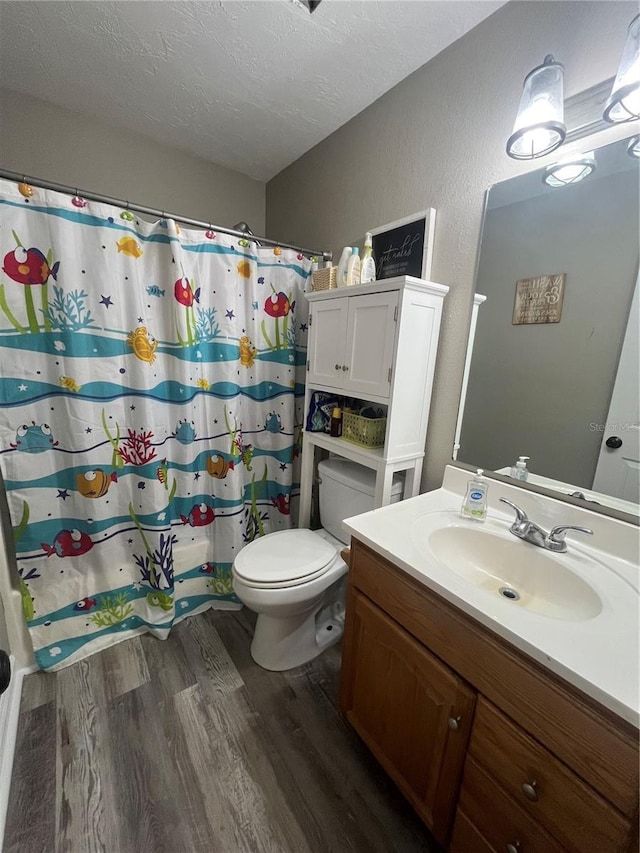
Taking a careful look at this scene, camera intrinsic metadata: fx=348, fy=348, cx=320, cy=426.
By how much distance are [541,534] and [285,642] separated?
1073 mm

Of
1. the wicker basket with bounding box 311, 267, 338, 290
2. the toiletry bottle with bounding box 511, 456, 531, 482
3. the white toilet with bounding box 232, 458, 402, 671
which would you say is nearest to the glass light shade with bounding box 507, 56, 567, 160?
the wicker basket with bounding box 311, 267, 338, 290

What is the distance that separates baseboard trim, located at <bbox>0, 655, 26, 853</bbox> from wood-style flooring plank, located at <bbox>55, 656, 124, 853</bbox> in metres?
0.12

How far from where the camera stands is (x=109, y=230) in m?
1.27

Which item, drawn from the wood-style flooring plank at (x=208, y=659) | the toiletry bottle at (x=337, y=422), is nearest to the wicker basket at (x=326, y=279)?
the toiletry bottle at (x=337, y=422)

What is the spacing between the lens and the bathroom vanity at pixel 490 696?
560 mm

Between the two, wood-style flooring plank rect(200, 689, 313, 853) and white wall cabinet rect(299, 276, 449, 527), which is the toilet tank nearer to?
white wall cabinet rect(299, 276, 449, 527)

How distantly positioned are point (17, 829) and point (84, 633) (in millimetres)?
596

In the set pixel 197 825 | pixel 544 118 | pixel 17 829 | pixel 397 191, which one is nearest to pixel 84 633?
pixel 17 829

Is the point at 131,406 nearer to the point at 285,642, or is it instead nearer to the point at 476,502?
the point at 285,642

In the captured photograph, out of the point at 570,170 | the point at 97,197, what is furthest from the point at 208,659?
the point at 570,170

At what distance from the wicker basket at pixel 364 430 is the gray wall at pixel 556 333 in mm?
331

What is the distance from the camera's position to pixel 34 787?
1.04m

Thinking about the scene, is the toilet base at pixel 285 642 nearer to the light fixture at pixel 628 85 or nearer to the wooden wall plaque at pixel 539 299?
the wooden wall plaque at pixel 539 299

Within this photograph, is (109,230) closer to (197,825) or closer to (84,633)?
(84,633)
